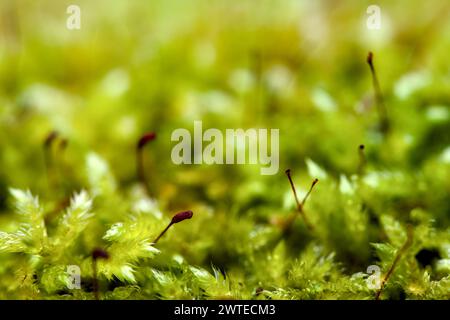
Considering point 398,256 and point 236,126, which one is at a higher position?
point 236,126

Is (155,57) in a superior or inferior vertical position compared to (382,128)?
superior

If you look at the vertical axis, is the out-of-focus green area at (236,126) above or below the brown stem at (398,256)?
above

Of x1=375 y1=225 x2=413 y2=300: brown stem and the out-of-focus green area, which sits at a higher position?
the out-of-focus green area

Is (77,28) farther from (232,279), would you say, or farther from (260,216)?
(232,279)

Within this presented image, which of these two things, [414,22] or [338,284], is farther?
[414,22]

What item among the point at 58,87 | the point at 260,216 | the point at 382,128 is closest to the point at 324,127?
the point at 382,128
